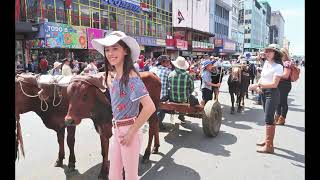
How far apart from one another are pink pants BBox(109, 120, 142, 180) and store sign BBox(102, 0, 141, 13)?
28263 mm

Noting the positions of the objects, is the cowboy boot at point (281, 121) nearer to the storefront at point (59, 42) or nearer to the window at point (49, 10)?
the storefront at point (59, 42)

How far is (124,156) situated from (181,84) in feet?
13.4

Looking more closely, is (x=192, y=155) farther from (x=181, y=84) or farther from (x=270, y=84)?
(x=270, y=84)

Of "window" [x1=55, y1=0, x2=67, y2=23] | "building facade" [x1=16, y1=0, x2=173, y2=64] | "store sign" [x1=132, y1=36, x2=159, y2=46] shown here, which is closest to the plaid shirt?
"building facade" [x1=16, y1=0, x2=173, y2=64]

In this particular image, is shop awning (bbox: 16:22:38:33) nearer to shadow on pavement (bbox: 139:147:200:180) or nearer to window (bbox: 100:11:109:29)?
window (bbox: 100:11:109:29)

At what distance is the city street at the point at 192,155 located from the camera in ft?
15.9

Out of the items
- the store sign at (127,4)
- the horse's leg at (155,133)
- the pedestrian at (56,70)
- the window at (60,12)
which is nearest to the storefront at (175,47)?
the store sign at (127,4)

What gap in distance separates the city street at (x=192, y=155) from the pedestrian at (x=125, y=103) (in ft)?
6.43

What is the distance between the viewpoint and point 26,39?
2084 centimetres

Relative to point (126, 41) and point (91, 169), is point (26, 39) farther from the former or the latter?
point (126, 41)

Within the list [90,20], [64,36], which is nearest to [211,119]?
[64,36]
